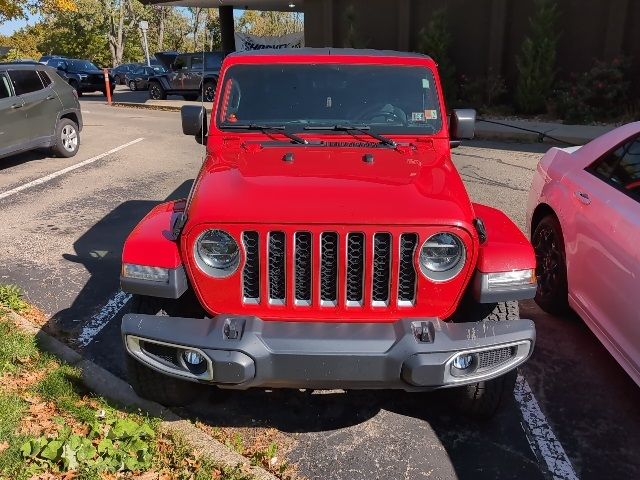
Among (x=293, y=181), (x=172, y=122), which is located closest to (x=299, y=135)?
(x=293, y=181)

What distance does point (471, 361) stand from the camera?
107 inches

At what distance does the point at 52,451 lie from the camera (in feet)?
9.44

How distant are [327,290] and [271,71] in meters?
1.85

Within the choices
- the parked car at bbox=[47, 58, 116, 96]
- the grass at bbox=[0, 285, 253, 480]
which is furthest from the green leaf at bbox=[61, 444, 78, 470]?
the parked car at bbox=[47, 58, 116, 96]

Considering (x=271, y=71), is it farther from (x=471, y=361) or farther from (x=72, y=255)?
(x=72, y=255)

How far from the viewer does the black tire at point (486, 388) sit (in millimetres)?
2957

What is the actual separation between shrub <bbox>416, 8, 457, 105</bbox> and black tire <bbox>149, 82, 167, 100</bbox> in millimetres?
10920

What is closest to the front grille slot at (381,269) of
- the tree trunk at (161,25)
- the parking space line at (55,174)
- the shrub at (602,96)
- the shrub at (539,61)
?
the parking space line at (55,174)

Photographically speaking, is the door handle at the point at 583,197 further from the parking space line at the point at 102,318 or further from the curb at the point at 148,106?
the curb at the point at 148,106

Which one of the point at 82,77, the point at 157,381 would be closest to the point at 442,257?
the point at 157,381

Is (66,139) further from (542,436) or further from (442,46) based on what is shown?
(442,46)

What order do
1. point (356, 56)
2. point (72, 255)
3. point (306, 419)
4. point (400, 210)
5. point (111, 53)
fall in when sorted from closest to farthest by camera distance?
point (400, 210) → point (306, 419) → point (356, 56) → point (72, 255) → point (111, 53)

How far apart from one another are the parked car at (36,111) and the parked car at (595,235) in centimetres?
792

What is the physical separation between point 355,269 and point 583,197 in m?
2.04
